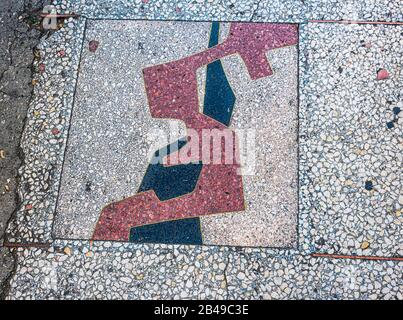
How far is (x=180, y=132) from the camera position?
2.80 metres

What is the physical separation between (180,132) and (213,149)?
10.2 inches

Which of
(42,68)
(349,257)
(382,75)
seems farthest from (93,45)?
(349,257)

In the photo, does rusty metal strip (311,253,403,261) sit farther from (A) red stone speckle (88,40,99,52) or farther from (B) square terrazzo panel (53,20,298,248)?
(A) red stone speckle (88,40,99,52)

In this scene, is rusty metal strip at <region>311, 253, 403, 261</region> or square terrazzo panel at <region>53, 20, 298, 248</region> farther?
square terrazzo panel at <region>53, 20, 298, 248</region>

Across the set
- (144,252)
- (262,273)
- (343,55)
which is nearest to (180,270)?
(144,252)

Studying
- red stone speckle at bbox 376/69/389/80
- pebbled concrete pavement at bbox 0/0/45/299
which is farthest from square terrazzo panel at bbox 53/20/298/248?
red stone speckle at bbox 376/69/389/80

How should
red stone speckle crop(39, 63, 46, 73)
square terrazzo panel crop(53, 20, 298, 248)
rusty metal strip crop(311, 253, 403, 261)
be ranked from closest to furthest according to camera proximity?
rusty metal strip crop(311, 253, 403, 261)
square terrazzo panel crop(53, 20, 298, 248)
red stone speckle crop(39, 63, 46, 73)

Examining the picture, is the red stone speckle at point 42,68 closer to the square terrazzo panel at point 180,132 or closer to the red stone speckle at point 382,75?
the square terrazzo panel at point 180,132

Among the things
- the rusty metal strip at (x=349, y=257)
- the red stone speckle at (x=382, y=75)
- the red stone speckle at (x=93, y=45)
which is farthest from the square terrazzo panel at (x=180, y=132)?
the red stone speckle at (x=382, y=75)

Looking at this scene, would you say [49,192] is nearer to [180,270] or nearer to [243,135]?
[180,270]

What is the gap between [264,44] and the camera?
3.01m

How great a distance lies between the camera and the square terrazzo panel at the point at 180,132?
102 inches

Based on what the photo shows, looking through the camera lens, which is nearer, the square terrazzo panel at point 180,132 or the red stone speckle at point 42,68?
the square terrazzo panel at point 180,132

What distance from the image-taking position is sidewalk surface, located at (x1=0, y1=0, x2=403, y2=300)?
2451 millimetres
